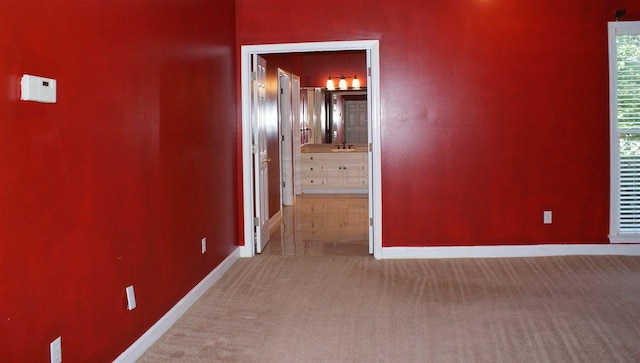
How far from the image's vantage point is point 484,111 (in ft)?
18.0

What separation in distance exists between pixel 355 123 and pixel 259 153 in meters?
5.05

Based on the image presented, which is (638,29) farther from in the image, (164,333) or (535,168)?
(164,333)

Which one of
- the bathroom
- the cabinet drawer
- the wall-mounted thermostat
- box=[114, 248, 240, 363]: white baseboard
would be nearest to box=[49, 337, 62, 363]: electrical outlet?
box=[114, 248, 240, 363]: white baseboard

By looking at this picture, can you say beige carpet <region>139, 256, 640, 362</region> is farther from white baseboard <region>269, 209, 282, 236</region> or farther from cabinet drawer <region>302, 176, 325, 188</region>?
cabinet drawer <region>302, 176, 325, 188</region>

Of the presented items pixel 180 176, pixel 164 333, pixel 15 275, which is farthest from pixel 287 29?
pixel 15 275

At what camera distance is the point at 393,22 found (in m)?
5.48

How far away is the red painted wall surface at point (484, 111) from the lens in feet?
17.7

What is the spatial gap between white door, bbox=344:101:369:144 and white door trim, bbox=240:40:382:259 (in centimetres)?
497

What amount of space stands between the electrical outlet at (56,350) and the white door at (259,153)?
338cm

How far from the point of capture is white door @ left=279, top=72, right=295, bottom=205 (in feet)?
30.6

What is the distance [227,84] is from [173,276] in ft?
6.79

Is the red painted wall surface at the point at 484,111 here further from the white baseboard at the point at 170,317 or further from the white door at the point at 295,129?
the white door at the point at 295,129

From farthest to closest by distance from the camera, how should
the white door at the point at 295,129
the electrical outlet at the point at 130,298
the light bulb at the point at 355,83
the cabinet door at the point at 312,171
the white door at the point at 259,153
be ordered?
the cabinet door at the point at 312,171 < the light bulb at the point at 355,83 < the white door at the point at 295,129 < the white door at the point at 259,153 < the electrical outlet at the point at 130,298

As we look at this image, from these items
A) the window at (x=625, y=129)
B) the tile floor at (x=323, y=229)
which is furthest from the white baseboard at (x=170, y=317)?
the window at (x=625, y=129)
